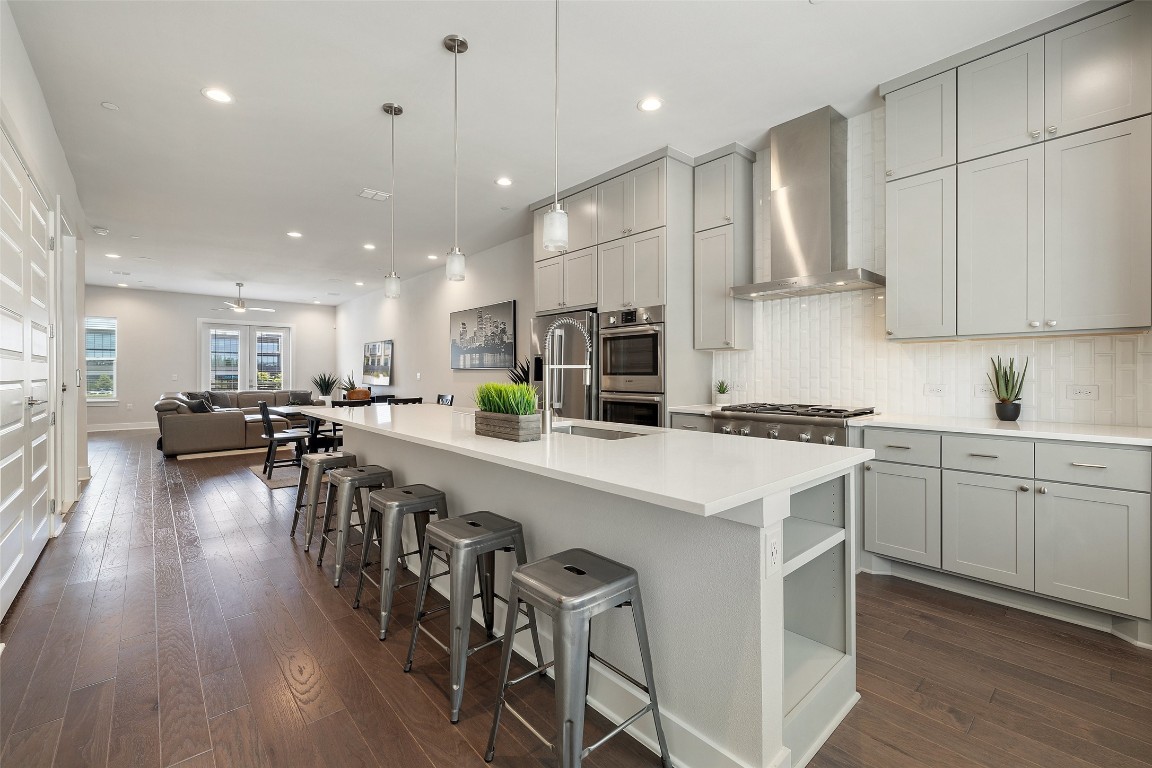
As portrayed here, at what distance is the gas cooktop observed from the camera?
3.09 metres

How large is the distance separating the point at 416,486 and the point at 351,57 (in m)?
2.26

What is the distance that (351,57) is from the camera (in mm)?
2818

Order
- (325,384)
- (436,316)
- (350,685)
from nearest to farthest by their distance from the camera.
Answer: (350,685)
(436,316)
(325,384)

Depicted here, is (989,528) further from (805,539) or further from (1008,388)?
(805,539)

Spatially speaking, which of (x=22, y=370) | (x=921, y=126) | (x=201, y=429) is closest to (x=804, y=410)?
(x=921, y=126)

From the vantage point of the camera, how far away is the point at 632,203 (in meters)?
4.19

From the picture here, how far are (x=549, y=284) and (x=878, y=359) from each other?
279 cm

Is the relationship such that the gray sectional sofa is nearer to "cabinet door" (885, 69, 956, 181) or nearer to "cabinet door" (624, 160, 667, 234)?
"cabinet door" (624, 160, 667, 234)

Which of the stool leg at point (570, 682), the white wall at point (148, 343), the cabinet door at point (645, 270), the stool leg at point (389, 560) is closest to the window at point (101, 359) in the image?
the white wall at point (148, 343)

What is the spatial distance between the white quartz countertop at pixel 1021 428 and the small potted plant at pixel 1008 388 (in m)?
0.06

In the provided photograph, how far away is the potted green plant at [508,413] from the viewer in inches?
81.7

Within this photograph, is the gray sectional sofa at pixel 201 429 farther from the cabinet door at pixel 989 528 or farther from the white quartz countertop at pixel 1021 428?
the cabinet door at pixel 989 528

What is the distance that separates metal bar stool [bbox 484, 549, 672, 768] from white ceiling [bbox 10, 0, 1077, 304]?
94.7 inches

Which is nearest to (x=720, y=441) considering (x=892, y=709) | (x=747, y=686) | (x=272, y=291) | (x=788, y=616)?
(x=788, y=616)
